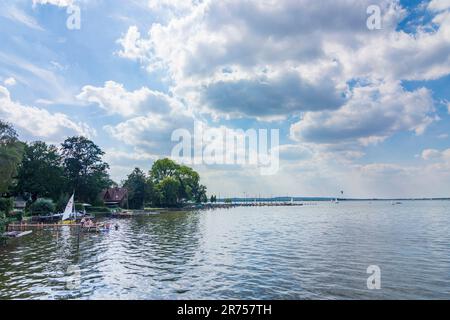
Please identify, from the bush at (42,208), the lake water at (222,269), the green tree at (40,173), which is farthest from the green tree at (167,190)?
the lake water at (222,269)

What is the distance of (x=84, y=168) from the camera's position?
110 metres

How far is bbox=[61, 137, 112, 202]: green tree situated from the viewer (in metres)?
105

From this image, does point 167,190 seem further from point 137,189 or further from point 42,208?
point 42,208

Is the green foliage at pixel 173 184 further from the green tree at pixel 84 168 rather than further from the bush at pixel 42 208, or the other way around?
the bush at pixel 42 208

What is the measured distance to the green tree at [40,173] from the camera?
89062 millimetres

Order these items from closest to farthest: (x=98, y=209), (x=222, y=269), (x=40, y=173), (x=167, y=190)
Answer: (x=222, y=269) → (x=40, y=173) → (x=98, y=209) → (x=167, y=190)

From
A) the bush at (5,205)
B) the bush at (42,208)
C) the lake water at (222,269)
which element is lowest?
the lake water at (222,269)

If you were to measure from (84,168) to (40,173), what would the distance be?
19924 millimetres

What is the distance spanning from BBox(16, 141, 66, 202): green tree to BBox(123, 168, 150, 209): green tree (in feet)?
85.9

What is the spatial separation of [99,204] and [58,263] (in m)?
86.0

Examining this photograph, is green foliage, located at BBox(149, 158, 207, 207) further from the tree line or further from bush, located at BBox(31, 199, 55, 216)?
bush, located at BBox(31, 199, 55, 216)

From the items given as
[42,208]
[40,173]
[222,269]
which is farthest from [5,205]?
[222,269]

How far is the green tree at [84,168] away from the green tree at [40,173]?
7341mm
